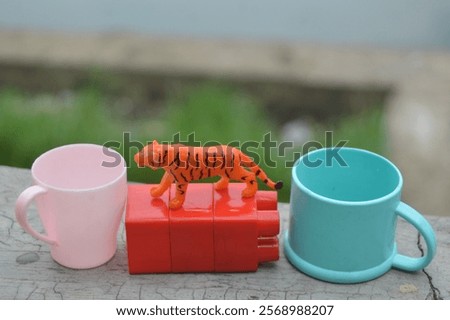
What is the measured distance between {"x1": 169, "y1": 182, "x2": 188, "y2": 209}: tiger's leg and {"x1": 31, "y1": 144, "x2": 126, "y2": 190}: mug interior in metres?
0.07

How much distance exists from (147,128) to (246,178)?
32.5 inches

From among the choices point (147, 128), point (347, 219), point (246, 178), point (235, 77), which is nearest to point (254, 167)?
point (246, 178)

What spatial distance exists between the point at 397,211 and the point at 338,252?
79 millimetres

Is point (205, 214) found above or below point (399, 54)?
above

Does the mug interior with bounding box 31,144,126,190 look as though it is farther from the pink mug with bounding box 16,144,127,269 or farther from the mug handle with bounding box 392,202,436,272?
the mug handle with bounding box 392,202,436,272

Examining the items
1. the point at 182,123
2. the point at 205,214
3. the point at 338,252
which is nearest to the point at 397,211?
the point at 338,252

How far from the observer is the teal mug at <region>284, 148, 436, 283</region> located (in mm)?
752

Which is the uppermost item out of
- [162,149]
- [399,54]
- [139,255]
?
[162,149]

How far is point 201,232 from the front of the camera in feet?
2.53
